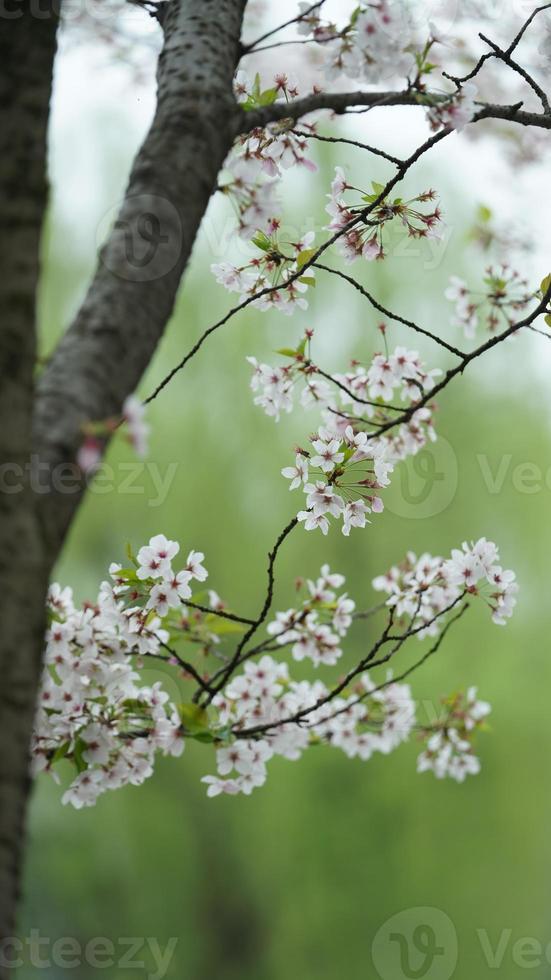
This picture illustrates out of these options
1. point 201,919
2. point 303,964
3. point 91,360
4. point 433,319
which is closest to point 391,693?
point 91,360

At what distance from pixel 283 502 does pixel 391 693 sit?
14.8 ft

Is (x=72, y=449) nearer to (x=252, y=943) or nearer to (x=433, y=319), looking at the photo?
(x=252, y=943)

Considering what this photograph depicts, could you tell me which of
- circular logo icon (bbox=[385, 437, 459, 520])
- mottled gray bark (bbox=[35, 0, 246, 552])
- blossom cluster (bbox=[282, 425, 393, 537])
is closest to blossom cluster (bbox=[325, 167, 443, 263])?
blossom cluster (bbox=[282, 425, 393, 537])

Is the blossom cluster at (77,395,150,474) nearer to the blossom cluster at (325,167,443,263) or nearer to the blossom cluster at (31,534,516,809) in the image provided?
the blossom cluster at (31,534,516,809)

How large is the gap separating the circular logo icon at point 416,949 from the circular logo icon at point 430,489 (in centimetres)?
270

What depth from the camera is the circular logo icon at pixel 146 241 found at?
0.92 m

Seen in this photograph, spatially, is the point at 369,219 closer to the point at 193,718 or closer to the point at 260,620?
the point at 260,620

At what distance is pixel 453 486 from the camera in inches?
267

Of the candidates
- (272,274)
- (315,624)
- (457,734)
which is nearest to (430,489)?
(457,734)

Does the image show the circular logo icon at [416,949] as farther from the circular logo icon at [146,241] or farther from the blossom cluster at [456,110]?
the circular logo icon at [146,241]

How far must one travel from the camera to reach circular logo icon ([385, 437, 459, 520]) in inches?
248

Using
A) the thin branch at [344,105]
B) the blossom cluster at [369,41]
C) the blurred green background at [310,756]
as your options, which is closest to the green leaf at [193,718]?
the thin branch at [344,105]

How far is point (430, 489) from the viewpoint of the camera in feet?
21.5

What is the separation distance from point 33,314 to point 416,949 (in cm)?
576
